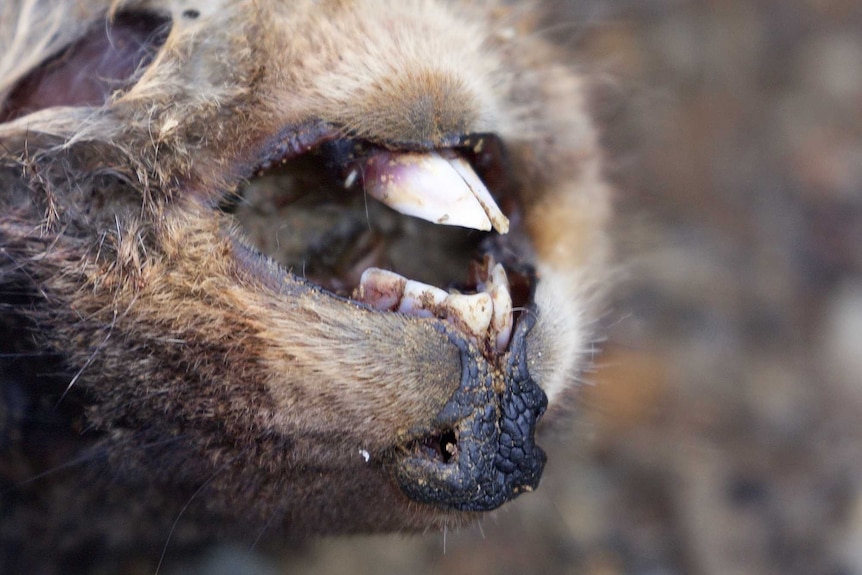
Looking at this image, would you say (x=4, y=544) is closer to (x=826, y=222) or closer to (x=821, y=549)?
(x=821, y=549)

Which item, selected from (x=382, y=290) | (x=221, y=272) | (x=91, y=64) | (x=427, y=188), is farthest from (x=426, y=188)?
(x=91, y=64)

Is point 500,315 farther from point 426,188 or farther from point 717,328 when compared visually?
point 717,328

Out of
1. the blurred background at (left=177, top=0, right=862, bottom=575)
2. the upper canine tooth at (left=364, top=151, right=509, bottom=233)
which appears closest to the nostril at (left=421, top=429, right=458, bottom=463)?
the upper canine tooth at (left=364, top=151, right=509, bottom=233)

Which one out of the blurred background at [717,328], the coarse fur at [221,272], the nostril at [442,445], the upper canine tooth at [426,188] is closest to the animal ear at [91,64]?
the coarse fur at [221,272]

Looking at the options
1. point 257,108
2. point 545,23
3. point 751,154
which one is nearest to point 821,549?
point 751,154

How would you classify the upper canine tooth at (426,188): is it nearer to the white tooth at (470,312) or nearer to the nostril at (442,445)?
the white tooth at (470,312)
